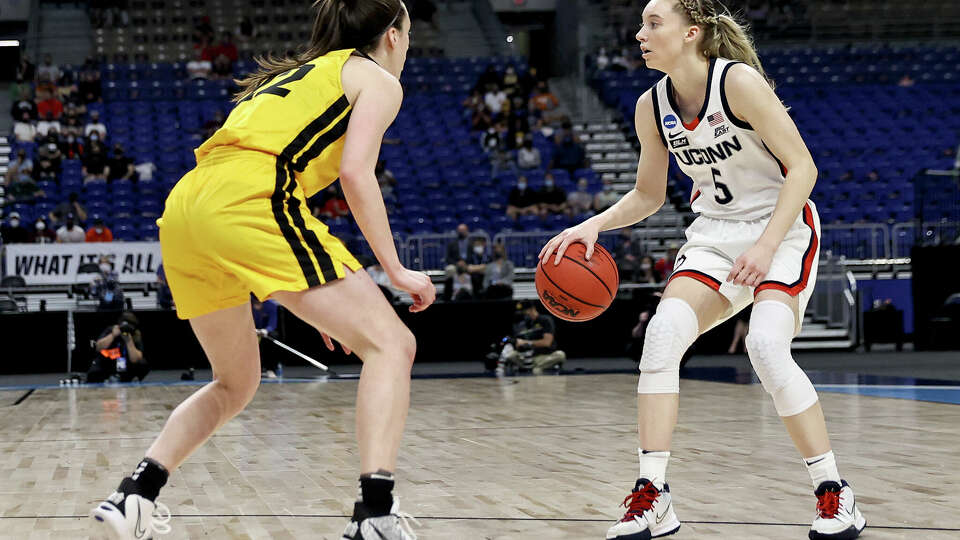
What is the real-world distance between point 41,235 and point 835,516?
561 inches

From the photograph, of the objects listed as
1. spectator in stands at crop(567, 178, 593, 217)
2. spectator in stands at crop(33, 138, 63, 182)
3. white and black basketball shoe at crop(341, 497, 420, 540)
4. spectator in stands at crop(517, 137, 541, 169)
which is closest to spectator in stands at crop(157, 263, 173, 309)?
spectator in stands at crop(33, 138, 63, 182)

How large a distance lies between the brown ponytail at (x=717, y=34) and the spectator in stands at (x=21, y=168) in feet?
50.8

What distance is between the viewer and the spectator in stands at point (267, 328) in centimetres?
1247

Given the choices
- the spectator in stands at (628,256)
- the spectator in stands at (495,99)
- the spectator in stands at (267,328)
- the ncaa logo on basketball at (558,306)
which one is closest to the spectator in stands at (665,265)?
the spectator in stands at (628,256)

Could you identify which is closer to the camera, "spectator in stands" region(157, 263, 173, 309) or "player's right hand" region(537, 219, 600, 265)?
"player's right hand" region(537, 219, 600, 265)

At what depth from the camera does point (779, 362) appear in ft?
10.9

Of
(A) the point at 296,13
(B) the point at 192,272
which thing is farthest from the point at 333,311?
(A) the point at 296,13

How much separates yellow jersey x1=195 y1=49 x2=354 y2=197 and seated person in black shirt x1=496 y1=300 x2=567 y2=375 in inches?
368

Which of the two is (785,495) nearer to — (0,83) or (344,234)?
(344,234)

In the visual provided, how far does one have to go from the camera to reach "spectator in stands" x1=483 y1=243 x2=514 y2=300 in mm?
14539

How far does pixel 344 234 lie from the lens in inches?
584

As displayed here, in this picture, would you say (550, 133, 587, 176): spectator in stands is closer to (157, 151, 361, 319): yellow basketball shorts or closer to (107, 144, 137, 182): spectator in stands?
(107, 144, 137, 182): spectator in stands

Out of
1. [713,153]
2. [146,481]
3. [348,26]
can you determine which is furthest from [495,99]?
[146,481]

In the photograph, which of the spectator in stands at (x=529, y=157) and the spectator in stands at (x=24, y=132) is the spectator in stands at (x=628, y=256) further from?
the spectator in stands at (x=24, y=132)
